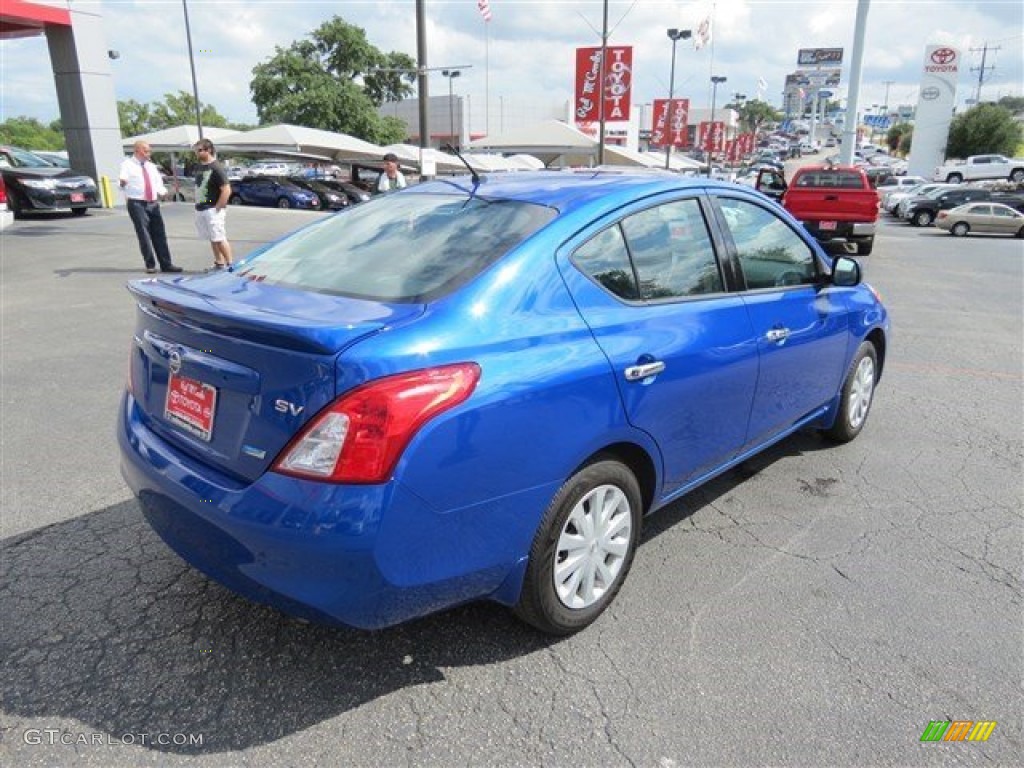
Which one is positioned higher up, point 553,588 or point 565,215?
point 565,215

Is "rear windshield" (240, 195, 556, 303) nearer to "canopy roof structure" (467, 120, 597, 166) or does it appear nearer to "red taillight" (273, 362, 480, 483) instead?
"red taillight" (273, 362, 480, 483)

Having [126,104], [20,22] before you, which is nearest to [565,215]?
[20,22]

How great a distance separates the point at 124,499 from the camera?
12.2 ft

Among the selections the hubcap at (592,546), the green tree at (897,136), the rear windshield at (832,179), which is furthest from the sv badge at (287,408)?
the green tree at (897,136)

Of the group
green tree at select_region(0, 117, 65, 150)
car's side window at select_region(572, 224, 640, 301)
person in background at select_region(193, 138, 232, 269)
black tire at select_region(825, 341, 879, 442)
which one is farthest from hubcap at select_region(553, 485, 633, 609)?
green tree at select_region(0, 117, 65, 150)

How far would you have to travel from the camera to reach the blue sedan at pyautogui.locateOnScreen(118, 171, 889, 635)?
6.71 ft

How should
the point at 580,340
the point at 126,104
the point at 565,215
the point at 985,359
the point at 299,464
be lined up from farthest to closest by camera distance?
the point at 126,104
the point at 985,359
the point at 565,215
the point at 580,340
the point at 299,464

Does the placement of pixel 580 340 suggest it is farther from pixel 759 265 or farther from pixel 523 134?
pixel 523 134

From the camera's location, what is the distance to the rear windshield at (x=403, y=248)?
8.27ft

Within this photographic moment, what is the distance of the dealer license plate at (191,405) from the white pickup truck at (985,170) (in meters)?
54.4

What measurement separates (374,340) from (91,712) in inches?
59.6

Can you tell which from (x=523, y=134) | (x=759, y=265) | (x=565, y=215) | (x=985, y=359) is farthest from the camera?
(x=523, y=134)

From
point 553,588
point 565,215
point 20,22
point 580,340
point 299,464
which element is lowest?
point 553,588

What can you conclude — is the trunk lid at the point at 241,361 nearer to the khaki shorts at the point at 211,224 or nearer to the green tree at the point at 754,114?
the khaki shorts at the point at 211,224
